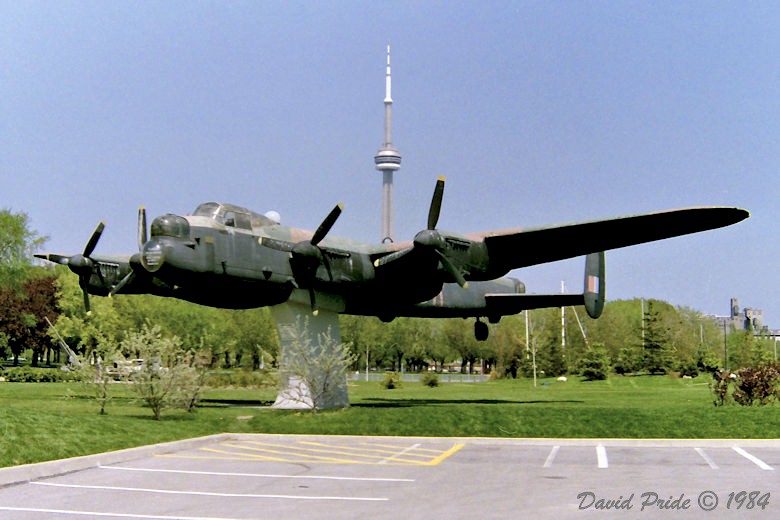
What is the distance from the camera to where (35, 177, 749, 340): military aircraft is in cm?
2903

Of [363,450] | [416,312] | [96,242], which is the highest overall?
[96,242]

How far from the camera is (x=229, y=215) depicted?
3055cm

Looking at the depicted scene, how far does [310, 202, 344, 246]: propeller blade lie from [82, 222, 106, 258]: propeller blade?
34.6 feet

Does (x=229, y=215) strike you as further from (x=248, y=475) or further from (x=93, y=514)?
(x=93, y=514)

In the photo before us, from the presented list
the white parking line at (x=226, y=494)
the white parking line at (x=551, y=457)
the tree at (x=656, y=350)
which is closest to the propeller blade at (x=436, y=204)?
the white parking line at (x=551, y=457)

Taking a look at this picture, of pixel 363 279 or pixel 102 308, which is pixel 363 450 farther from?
pixel 102 308

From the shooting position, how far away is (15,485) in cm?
1580

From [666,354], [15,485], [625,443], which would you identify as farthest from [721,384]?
[666,354]

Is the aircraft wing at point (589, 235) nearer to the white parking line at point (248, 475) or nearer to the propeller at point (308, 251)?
the propeller at point (308, 251)

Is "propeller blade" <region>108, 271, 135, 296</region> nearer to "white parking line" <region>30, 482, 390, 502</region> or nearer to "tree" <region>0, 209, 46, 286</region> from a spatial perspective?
"white parking line" <region>30, 482, 390, 502</region>

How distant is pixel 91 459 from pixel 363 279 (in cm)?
1666

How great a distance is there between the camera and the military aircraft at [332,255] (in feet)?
95.2

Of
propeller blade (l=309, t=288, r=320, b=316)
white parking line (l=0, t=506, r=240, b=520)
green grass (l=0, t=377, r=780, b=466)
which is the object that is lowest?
white parking line (l=0, t=506, r=240, b=520)

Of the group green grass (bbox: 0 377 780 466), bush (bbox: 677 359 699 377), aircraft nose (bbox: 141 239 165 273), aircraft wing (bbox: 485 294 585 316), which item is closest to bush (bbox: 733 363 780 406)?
green grass (bbox: 0 377 780 466)
